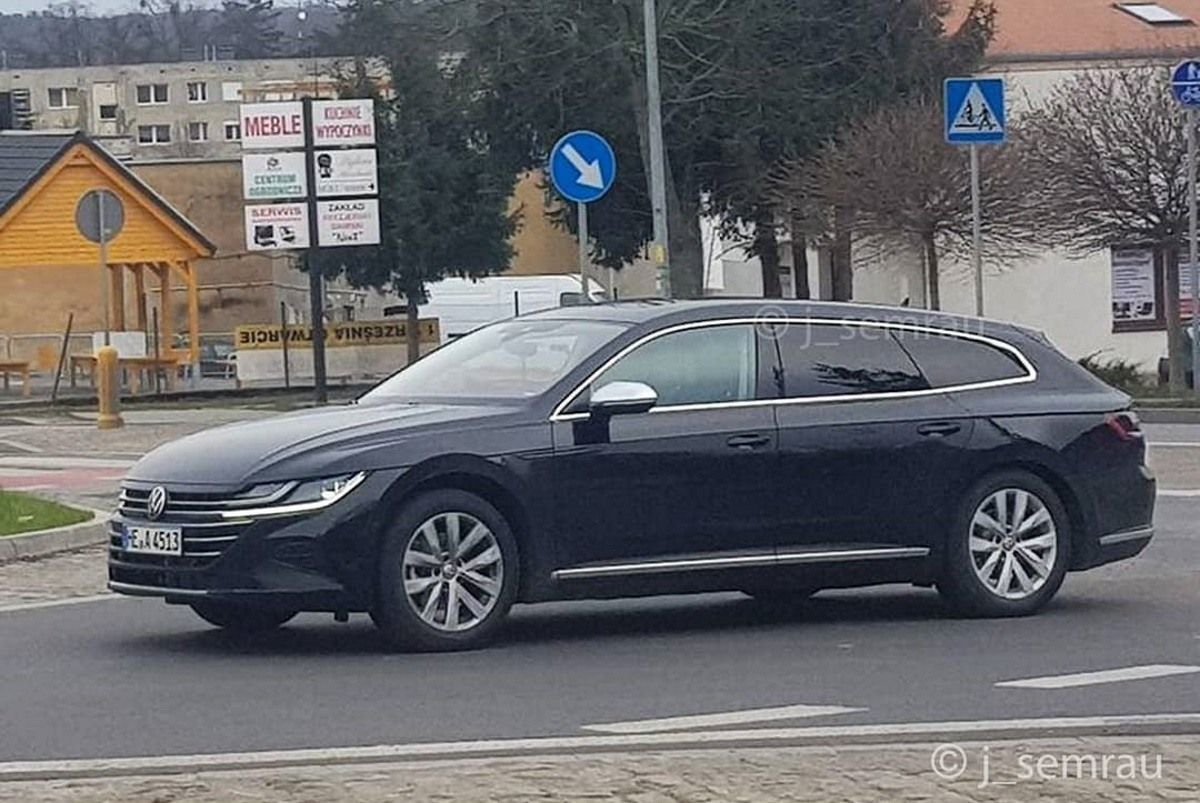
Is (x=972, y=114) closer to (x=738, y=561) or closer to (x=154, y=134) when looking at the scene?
(x=738, y=561)

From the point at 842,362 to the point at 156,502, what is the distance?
3223 millimetres

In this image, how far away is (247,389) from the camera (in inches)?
1679

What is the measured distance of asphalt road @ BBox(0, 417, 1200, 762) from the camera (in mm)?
8547

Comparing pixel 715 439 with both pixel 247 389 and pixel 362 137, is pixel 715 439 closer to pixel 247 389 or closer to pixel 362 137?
pixel 362 137

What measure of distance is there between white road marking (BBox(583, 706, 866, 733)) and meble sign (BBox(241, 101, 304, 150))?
2425 cm

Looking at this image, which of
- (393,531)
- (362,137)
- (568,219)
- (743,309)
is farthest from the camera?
(568,219)

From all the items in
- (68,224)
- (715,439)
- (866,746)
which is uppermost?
(68,224)

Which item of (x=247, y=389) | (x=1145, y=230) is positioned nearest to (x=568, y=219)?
(x=247, y=389)

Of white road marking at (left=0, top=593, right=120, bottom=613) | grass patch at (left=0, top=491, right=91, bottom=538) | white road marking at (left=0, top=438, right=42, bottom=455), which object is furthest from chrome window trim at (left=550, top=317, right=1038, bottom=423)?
white road marking at (left=0, top=438, right=42, bottom=455)

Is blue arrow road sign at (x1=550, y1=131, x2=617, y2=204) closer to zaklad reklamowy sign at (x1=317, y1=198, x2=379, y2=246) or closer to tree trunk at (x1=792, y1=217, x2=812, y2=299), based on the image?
zaklad reklamowy sign at (x1=317, y1=198, x2=379, y2=246)

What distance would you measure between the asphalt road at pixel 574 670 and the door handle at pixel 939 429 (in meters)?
0.89

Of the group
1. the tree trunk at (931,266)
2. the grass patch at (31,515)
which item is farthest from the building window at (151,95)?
the grass patch at (31,515)

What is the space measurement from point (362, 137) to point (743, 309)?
21.7 m

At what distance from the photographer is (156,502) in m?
10.3
